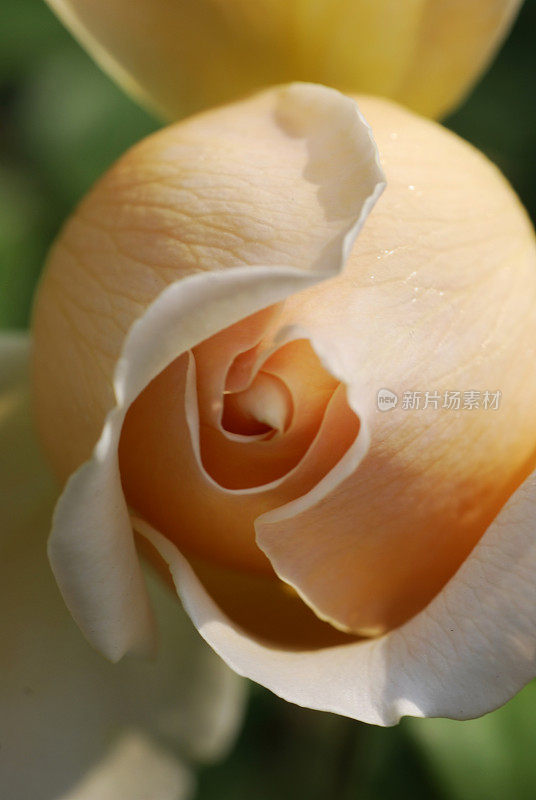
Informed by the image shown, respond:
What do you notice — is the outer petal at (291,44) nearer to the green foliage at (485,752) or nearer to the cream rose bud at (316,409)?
the cream rose bud at (316,409)

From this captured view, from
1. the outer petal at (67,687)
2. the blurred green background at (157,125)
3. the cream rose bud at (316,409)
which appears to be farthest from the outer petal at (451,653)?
the blurred green background at (157,125)

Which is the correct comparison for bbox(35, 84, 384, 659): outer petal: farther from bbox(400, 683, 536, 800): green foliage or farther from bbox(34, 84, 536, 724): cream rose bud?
bbox(400, 683, 536, 800): green foliage

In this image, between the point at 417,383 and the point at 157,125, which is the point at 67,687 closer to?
the point at 417,383

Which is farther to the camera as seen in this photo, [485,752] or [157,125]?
[157,125]

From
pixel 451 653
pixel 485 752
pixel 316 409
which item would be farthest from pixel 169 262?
pixel 485 752

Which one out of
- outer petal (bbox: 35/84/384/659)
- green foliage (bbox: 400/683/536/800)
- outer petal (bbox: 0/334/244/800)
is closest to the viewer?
outer petal (bbox: 35/84/384/659)

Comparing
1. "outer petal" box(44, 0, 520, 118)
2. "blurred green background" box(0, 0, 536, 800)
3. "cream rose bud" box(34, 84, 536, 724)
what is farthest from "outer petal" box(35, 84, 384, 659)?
"blurred green background" box(0, 0, 536, 800)
